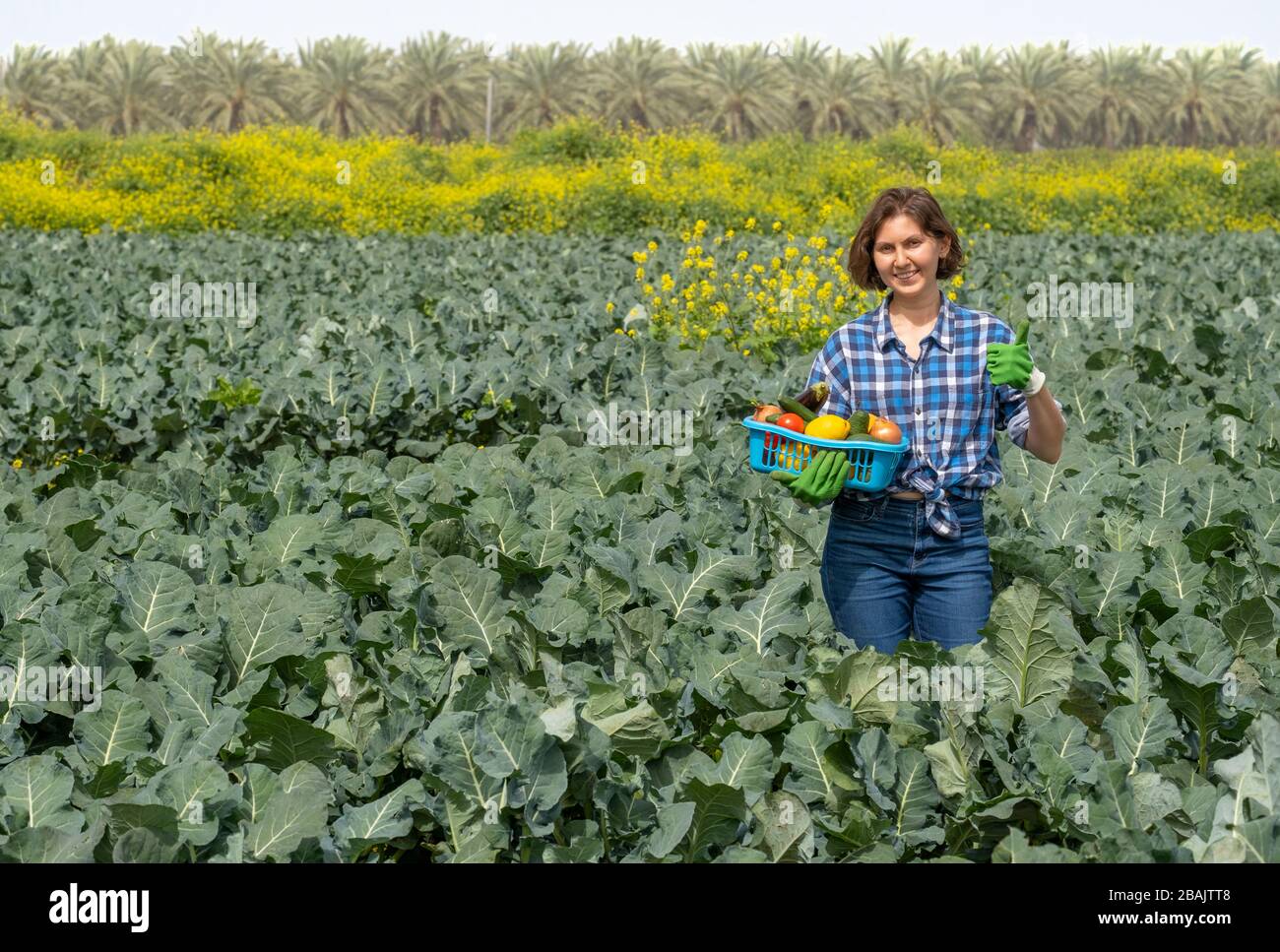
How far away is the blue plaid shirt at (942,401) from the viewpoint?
3.53 m

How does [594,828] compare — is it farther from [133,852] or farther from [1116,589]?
[1116,589]

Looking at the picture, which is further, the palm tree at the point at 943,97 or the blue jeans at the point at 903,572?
the palm tree at the point at 943,97

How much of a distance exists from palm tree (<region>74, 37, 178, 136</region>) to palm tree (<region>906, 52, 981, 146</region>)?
32940mm

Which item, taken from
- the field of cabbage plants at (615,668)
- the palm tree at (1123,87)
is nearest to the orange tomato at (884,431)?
the field of cabbage plants at (615,668)

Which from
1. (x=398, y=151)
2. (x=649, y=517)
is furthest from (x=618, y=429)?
(x=398, y=151)

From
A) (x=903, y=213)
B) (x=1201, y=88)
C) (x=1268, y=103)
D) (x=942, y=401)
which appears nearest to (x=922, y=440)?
(x=942, y=401)

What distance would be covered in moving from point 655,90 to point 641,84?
0.79 m

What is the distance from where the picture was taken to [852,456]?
11.0 feet

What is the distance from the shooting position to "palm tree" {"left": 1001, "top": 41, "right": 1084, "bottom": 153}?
59594 mm

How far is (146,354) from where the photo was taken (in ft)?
27.7

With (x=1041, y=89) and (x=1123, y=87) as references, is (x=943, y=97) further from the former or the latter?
(x=1123, y=87)

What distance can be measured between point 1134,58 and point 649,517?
2533 inches

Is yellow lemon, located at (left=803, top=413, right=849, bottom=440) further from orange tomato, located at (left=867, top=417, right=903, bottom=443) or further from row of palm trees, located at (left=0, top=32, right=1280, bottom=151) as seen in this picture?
row of palm trees, located at (left=0, top=32, right=1280, bottom=151)

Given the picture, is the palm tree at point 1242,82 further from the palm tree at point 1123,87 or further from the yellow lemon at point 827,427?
the yellow lemon at point 827,427
